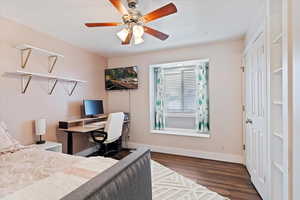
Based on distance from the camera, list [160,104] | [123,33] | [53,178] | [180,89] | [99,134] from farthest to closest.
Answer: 1. [160,104]
2. [180,89]
3. [99,134]
4. [123,33]
5. [53,178]

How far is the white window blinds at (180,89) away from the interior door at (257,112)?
57.3 inches

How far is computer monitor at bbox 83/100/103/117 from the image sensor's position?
3.61m

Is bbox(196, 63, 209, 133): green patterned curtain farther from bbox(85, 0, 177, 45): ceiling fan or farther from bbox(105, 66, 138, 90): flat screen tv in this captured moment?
bbox(85, 0, 177, 45): ceiling fan

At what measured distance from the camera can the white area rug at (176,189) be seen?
2137 mm

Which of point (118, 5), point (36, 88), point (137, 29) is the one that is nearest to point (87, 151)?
point (36, 88)

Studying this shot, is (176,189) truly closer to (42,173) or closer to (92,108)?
(42,173)

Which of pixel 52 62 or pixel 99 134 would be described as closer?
pixel 52 62

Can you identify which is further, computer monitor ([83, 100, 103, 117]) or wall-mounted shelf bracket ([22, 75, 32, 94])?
computer monitor ([83, 100, 103, 117])

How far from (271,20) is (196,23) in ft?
3.63

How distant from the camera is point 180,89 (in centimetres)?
415

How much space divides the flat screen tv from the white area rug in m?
2.26

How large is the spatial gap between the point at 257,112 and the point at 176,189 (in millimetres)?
1534

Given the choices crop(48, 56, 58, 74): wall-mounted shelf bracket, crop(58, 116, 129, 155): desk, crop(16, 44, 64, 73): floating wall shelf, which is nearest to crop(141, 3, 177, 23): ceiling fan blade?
crop(16, 44, 64, 73): floating wall shelf

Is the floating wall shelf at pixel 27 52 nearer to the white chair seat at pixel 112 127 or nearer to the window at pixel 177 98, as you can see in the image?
the white chair seat at pixel 112 127
